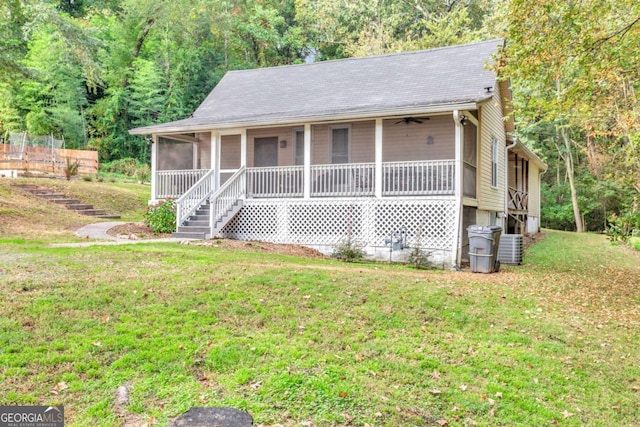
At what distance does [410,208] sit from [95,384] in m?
8.76

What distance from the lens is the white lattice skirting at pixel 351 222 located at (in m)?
11.3

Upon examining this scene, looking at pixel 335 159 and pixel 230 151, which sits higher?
pixel 230 151

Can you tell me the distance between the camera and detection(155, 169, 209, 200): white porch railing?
14.7 metres

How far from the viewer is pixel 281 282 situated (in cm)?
716

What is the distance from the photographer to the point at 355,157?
558 inches

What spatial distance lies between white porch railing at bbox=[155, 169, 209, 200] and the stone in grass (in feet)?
37.8

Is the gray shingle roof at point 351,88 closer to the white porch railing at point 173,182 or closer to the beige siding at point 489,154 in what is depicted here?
the beige siding at point 489,154

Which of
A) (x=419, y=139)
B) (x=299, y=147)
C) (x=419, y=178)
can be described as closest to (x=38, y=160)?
(x=299, y=147)

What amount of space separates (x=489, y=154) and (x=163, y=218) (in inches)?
389

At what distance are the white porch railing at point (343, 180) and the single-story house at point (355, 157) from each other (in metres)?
0.03

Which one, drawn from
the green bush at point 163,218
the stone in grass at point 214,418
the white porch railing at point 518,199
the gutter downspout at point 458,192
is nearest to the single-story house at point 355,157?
the gutter downspout at point 458,192

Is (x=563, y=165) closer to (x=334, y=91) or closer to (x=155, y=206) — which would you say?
(x=334, y=91)

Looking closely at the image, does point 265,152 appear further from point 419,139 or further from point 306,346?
point 306,346

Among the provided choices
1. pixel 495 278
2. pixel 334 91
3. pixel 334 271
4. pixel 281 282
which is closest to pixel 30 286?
pixel 281 282
